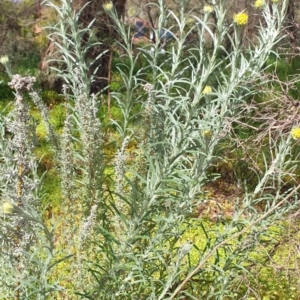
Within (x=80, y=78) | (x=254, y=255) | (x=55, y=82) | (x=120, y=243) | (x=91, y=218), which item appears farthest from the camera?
(x=55, y=82)

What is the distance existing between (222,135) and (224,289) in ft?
2.34

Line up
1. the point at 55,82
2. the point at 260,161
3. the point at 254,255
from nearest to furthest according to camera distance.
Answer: the point at 254,255 → the point at 260,161 → the point at 55,82

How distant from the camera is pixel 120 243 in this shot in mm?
1955

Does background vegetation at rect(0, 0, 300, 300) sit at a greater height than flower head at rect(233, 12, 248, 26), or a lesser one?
lesser

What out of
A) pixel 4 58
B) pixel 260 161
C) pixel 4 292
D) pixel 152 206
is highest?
pixel 4 58

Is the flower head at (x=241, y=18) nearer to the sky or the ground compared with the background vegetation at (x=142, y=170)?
nearer to the sky

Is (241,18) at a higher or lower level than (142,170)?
higher

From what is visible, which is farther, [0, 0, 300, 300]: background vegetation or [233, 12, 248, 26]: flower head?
[0, 0, 300, 300]: background vegetation

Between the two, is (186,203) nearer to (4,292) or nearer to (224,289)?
(224,289)

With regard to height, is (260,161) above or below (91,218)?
below

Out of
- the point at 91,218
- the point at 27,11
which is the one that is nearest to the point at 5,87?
the point at 27,11

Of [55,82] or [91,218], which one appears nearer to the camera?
[91,218]

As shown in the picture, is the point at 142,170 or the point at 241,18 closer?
the point at 241,18

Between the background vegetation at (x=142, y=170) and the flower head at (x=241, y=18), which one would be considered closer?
the flower head at (x=241, y=18)
